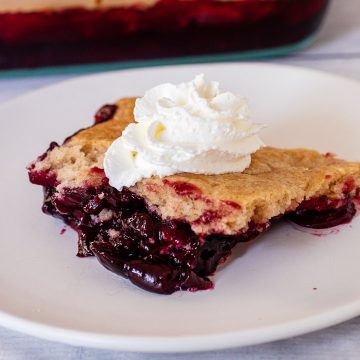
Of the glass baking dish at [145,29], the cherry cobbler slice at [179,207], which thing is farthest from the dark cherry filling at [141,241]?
the glass baking dish at [145,29]

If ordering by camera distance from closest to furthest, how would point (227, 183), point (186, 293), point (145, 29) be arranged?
point (186, 293) < point (227, 183) < point (145, 29)

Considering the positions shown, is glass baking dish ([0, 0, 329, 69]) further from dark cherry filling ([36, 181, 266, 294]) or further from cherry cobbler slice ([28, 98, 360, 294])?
dark cherry filling ([36, 181, 266, 294])

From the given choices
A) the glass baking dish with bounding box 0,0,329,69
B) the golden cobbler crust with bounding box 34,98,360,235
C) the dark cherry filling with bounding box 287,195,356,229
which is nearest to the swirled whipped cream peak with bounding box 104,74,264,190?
the golden cobbler crust with bounding box 34,98,360,235

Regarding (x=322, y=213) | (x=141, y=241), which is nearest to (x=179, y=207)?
(x=141, y=241)

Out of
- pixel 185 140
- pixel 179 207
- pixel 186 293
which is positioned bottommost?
pixel 186 293

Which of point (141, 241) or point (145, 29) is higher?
point (145, 29)

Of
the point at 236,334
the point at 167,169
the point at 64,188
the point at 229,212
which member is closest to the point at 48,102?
the point at 64,188

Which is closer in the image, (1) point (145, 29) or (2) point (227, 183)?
(2) point (227, 183)

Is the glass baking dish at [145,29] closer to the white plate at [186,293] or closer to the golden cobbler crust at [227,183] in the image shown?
the white plate at [186,293]

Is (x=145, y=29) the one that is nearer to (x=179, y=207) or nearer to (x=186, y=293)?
(x=179, y=207)
